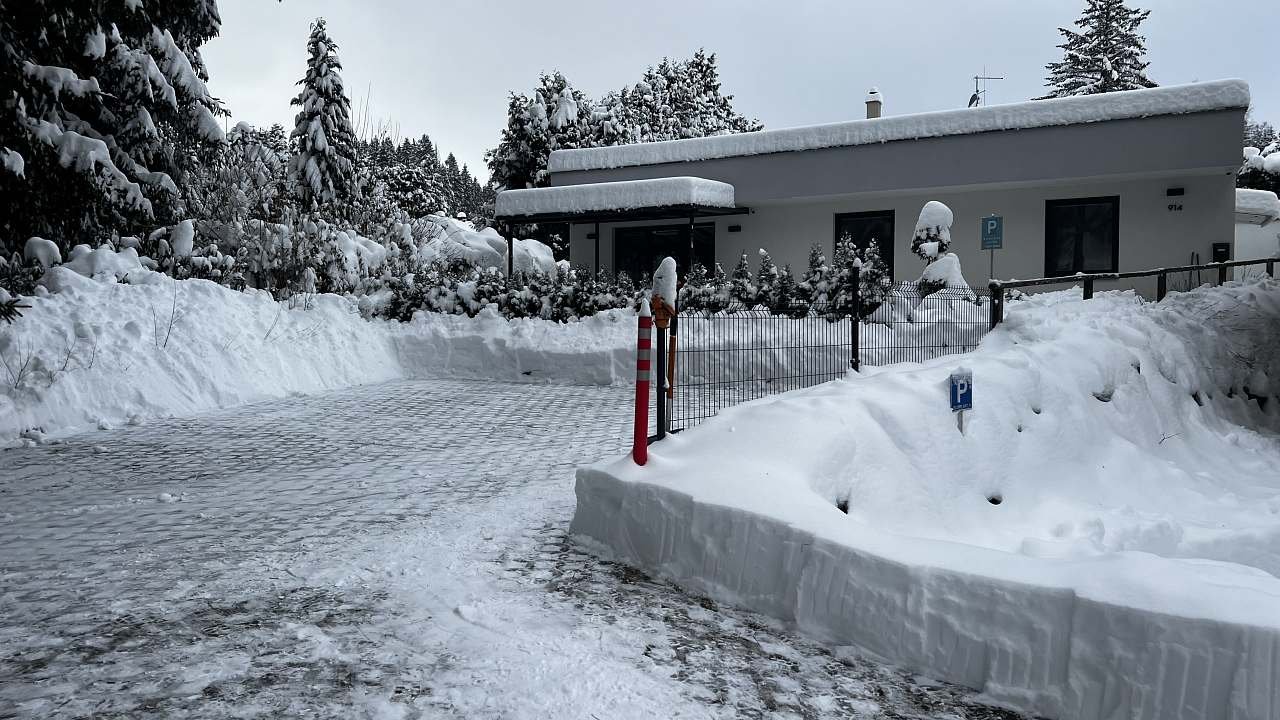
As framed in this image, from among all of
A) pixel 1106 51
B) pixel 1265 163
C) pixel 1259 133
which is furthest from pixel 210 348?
pixel 1259 133

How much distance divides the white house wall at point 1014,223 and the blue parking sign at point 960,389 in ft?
31.2

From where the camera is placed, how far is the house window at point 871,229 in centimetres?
1919

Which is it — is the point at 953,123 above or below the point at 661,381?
above

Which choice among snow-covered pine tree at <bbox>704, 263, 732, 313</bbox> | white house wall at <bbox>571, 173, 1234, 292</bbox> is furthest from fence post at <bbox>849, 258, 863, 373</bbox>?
white house wall at <bbox>571, 173, 1234, 292</bbox>

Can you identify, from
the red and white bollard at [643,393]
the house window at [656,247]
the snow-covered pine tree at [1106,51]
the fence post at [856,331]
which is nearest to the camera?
the red and white bollard at [643,393]

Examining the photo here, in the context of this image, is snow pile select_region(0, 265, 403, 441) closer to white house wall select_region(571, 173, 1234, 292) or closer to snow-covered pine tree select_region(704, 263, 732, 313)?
snow-covered pine tree select_region(704, 263, 732, 313)

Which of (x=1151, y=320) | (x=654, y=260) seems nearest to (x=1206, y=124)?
(x=1151, y=320)

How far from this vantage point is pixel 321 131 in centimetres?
2823

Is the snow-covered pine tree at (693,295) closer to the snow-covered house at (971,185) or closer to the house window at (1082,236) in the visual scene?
the snow-covered house at (971,185)

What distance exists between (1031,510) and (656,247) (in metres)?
16.6

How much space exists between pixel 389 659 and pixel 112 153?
439 inches

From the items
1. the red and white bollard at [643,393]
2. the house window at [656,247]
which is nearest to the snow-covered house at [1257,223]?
the house window at [656,247]

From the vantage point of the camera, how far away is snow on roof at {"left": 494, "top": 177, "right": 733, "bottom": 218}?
1834 cm

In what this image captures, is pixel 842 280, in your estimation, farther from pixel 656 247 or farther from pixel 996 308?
pixel 656 247
